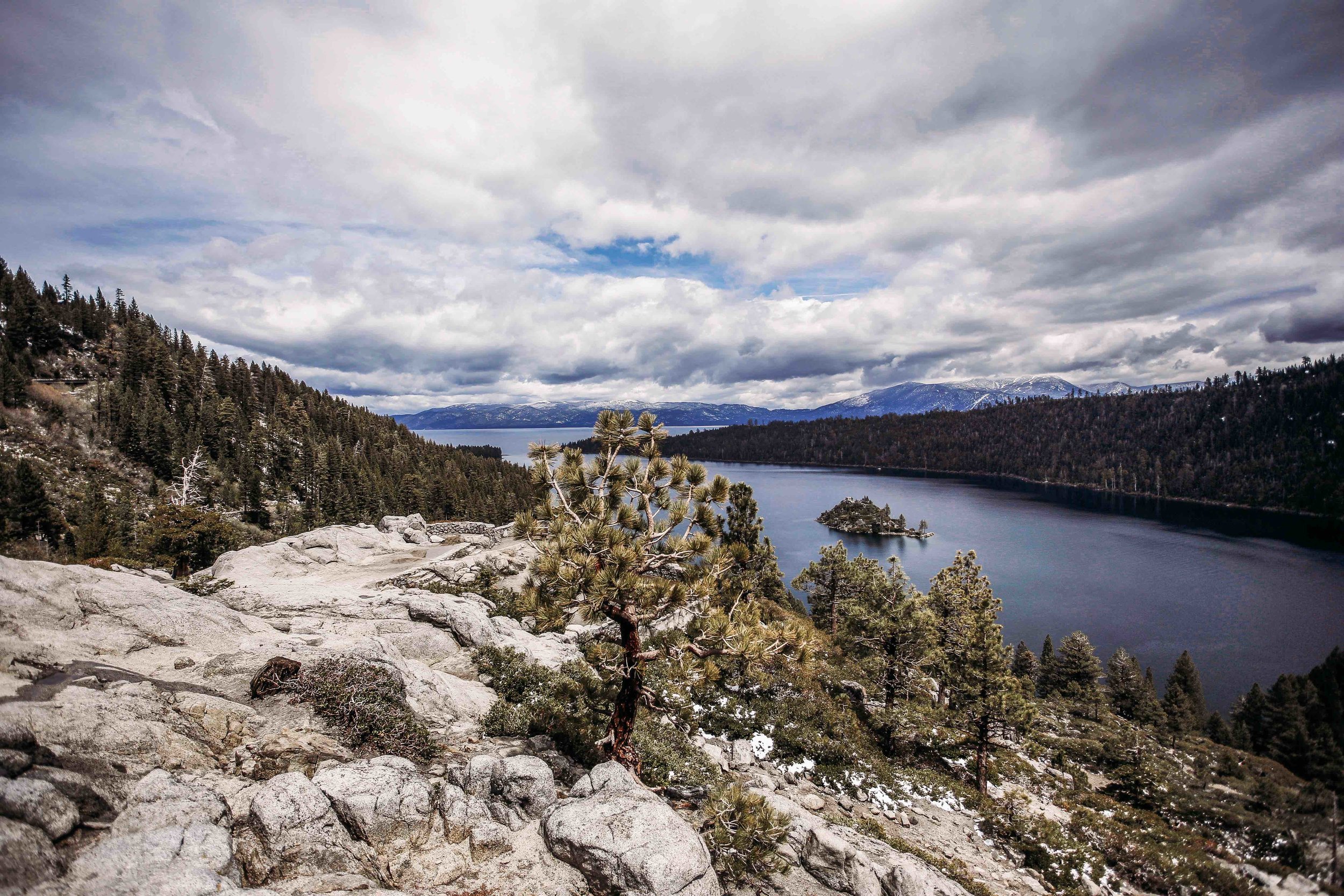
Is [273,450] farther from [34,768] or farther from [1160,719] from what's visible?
[1160,719]

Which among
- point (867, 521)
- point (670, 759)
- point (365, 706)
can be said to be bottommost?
point (867, 521)

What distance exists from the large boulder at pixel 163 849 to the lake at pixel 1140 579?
18271 millimetres

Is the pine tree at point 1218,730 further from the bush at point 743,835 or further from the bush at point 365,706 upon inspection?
the bush at point 365,706

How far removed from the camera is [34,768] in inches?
198

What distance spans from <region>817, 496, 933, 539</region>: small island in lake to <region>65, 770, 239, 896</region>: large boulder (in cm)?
11381

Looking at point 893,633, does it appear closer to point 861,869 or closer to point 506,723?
point 861,869

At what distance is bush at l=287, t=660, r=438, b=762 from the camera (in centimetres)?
852

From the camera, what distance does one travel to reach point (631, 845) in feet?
20.9

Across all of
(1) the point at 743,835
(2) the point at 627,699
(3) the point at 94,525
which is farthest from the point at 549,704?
(3) the point at 94,525

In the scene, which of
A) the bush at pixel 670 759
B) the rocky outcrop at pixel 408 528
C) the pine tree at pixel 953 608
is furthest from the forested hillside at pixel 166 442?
the pine tree at pixel 953 608

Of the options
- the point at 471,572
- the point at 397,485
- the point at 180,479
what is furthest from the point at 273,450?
the point at 471,572

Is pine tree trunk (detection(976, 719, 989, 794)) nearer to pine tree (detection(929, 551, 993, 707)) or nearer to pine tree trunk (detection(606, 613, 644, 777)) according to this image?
pine tree (detection(929, 551, 993, 707))

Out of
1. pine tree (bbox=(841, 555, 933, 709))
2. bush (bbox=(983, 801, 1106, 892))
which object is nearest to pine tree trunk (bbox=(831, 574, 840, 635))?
pine tree (bbox=(841, 555, 933, 709))

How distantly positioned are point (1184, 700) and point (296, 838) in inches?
2068
